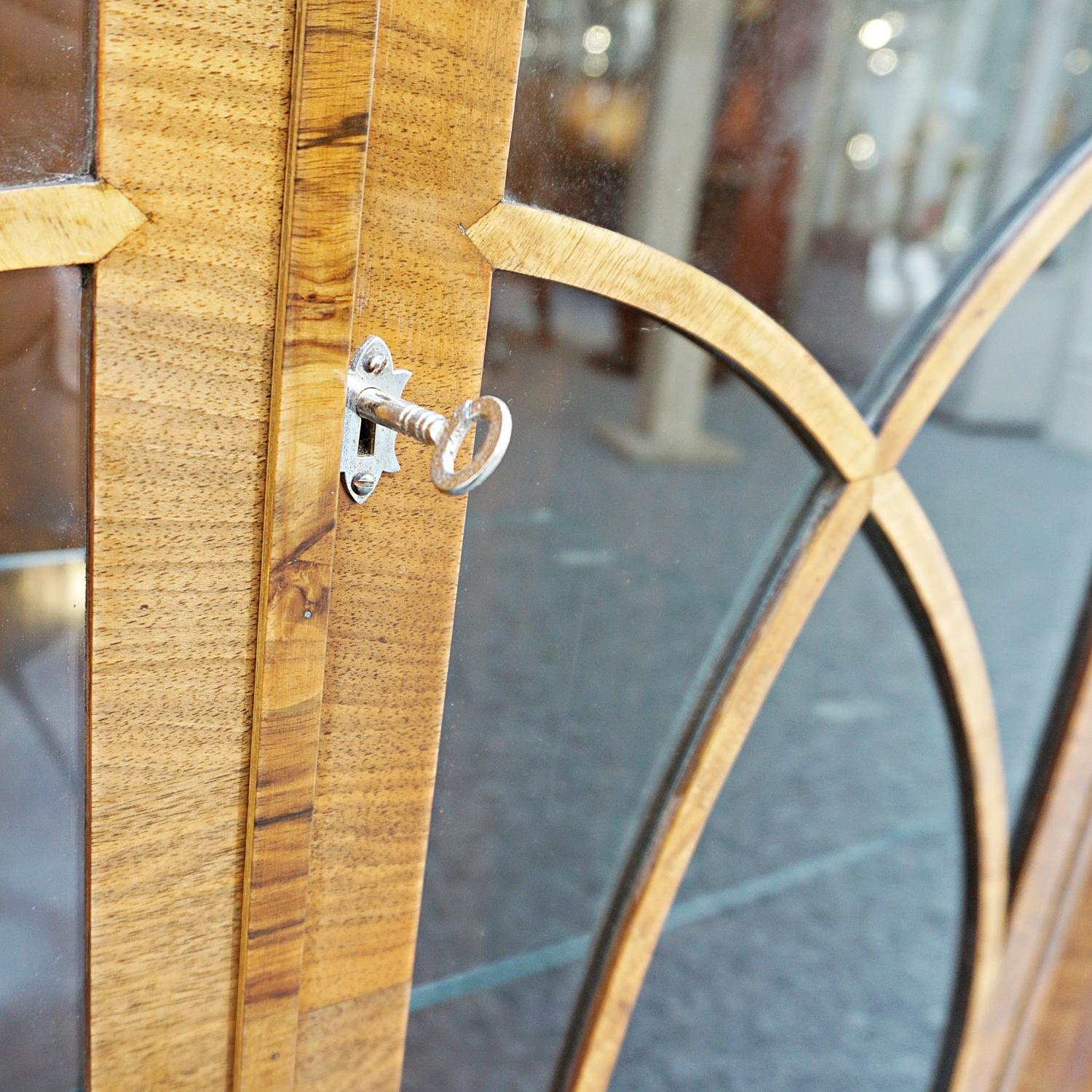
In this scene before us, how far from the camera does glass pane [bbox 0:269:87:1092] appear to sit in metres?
0.25

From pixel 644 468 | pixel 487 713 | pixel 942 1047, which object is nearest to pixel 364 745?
pixel 487 713

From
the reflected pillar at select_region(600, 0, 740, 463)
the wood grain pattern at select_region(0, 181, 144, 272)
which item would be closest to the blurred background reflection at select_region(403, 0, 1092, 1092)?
the reflected pillar at select_region(600, 0, 740, 463)

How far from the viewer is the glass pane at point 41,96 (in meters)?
0.22

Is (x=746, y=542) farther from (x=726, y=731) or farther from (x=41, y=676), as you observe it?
(x=41, y=676)

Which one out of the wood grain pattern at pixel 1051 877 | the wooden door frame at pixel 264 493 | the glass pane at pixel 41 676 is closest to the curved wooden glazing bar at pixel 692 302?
the wooden door frame at pixel 264 493

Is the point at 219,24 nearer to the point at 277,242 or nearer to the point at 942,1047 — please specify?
the point at 277,242

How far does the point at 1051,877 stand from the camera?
653 mm

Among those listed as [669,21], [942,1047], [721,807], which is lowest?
[942,1047]

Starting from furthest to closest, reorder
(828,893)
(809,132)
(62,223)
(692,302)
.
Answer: (828,893) → (809,132) → (692,302) → (62,223)

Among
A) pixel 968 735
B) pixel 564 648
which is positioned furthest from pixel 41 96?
pixel 968 735

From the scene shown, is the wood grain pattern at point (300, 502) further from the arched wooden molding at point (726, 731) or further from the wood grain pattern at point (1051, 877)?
the wood grain pattern at point (1051, 877)

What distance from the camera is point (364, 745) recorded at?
12.3 inches

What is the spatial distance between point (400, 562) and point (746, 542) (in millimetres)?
214

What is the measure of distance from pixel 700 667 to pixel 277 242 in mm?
263
